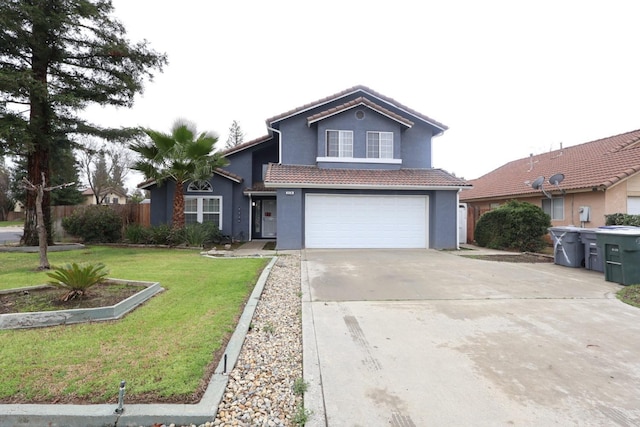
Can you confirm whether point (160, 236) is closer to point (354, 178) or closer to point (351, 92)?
point (354, 178)

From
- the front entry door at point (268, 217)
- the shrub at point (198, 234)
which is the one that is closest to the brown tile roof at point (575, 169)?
the front entry door at point (268, 217)

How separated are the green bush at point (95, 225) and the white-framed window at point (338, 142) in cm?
1022

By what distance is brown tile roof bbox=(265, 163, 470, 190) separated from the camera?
12.8 m

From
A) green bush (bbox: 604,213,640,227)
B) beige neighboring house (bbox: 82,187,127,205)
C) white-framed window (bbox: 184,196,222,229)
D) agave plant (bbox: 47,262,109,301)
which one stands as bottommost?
agave plant (bbox: 47,262,109,301)

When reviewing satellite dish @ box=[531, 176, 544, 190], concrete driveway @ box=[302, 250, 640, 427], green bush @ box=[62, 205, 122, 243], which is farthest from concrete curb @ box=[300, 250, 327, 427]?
satellite dish @ box=[531, 176, 544, 190]

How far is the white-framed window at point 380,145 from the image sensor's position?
14.8 metres

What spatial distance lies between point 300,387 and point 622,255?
814cm

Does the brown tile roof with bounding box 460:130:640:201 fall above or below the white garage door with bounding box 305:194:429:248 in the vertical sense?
above

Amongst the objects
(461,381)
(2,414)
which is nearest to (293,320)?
(461,381)

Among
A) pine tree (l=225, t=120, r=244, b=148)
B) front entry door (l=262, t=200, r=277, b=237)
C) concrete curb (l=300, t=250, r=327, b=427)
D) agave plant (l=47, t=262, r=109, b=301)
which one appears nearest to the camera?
concrete curb (l=300, t=250, r=327, b=427)

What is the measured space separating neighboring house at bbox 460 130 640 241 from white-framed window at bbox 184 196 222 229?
12976 mm

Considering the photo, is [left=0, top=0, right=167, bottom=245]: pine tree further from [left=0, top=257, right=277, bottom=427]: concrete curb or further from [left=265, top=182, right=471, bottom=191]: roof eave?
[left=0, top=257, right=277, bottom=427]: concrete curb

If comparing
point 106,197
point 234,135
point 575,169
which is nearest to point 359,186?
point 575,169

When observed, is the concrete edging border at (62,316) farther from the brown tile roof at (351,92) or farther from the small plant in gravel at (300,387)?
the brown tile roof at (351,92)
